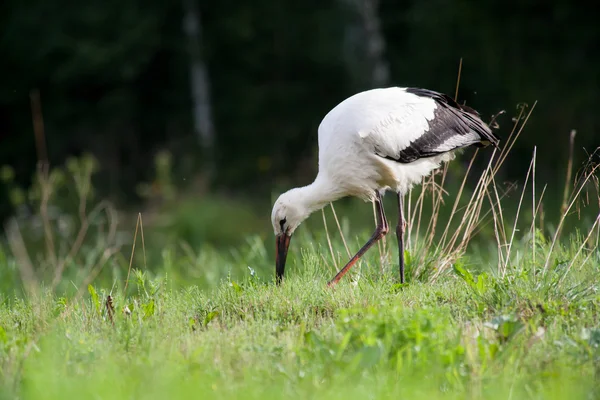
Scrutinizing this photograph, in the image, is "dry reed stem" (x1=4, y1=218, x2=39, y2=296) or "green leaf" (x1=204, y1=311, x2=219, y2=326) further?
"green leaf" (x1=204, y1=311, x2=219, y2=326)

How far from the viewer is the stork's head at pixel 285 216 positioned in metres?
5.63

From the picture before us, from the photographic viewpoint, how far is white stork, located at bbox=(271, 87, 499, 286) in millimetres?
5574

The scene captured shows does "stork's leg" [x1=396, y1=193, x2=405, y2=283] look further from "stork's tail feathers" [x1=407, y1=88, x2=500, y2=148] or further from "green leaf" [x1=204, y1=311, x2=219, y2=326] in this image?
"green leaf" [x1=204, y1=311, x2=219, y2=326]

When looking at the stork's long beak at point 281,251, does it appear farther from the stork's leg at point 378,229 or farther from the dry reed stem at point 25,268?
the dry reed stem at point 25,268

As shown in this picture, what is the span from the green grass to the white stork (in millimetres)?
1008

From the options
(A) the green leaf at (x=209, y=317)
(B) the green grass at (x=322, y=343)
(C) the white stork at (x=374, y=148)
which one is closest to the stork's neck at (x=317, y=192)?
(C) the white stork at (x=374, y=148)

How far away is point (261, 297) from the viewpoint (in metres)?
4.54

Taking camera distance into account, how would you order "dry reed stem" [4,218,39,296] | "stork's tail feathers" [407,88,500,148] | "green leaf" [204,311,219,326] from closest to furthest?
"dry reed stem" [4,218,39,296] → "green leaf" [204,311,219,326] → "stork's tail feathers" [407,88,500,148]

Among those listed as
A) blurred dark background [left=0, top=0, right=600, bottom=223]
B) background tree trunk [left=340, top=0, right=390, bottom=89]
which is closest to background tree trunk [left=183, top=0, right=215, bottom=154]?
blurred dark background [left=0, top=0, right=600, bottom=223]

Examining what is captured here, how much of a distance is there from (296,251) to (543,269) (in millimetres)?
2652

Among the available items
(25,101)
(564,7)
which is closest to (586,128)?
(564,7)

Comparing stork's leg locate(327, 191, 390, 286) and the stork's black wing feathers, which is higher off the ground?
the stork's black wing feathers

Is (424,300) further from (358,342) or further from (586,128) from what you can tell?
(586,128)

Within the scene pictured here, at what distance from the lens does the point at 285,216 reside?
18.6ft
